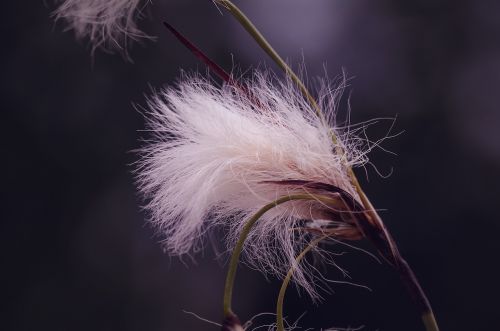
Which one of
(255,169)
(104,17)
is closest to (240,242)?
(255,169)

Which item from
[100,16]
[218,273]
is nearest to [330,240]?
[100,16]

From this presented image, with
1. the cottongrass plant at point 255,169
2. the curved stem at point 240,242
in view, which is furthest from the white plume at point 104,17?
the curved stem at point 240,242

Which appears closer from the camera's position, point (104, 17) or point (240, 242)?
point (240, 242)

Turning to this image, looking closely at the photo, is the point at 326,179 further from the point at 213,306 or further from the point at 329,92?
the point at 213,306

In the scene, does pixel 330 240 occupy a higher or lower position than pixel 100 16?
lower

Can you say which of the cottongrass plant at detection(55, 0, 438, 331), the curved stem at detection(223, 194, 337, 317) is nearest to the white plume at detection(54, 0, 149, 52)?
the cottongrass plant at detection(55, 0, 438, 331)

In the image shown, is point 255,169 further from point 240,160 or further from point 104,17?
point 104,17
